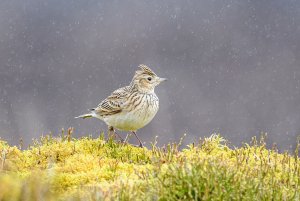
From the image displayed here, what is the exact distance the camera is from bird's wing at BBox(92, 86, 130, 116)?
10.6 meters

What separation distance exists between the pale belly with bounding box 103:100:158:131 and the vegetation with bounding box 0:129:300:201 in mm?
384

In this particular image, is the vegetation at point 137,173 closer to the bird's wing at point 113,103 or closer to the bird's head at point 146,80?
the bird's wing at point 113,103

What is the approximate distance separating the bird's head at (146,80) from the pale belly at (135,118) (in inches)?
19.5

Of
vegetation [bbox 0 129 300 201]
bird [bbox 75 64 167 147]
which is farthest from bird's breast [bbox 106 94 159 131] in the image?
vegetation [bbox 0 129 300 201]

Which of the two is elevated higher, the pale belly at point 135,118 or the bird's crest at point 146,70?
the bird's crest at point 146,70

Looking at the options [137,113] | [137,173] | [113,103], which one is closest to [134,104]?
[137,113]

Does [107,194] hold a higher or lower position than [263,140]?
lower

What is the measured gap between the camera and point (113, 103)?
10750 mm

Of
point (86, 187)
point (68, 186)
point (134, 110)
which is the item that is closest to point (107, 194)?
point (86, 187)

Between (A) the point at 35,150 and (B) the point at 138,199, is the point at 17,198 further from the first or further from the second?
(A) the point at 35,150

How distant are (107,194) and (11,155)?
3529 millimetres

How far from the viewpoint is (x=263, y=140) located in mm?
8969

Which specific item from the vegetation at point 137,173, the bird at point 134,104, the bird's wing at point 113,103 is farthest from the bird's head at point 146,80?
the vegetation at point 137,173

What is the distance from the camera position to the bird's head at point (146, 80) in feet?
34.9
